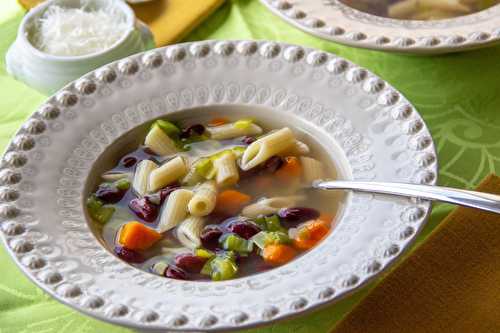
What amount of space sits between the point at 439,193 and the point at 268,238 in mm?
291

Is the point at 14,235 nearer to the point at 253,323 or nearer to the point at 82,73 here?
the point at 253,323

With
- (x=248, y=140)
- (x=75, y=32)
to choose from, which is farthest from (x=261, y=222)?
(x=75, y=32)

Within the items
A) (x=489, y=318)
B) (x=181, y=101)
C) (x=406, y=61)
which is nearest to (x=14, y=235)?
(x=181, y=101)

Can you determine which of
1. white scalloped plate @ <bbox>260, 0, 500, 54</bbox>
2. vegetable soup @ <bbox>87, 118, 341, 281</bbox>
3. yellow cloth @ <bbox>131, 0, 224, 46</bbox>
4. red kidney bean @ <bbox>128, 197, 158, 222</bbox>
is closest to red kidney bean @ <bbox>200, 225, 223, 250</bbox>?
vegetable soup @ <bbox>87, 118, 341, 281</bbox>

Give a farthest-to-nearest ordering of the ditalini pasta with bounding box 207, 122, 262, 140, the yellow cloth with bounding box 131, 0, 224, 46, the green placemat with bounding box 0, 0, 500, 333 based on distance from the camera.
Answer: the yellow cloth with bounding box 131, 0, 224, 46 < the ditalini pasta with bounding box 207, 122, 262, 140 < the green placemat with bounding box 0, 0, 500, 333

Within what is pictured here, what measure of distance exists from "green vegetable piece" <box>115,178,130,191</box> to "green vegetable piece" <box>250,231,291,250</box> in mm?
273

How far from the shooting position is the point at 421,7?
70.2 inches

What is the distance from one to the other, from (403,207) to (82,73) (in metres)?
0.80

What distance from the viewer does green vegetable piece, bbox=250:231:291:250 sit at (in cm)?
127

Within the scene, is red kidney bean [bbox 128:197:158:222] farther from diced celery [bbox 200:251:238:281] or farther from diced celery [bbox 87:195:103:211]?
diced celery [bbox 200:251:238:281]

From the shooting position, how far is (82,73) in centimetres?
164

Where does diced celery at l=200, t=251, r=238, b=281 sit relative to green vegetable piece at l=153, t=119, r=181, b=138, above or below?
below

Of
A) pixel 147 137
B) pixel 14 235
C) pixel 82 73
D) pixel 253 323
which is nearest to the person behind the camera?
pixel 253 323

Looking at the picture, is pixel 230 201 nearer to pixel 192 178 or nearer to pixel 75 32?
pixel 192 178
